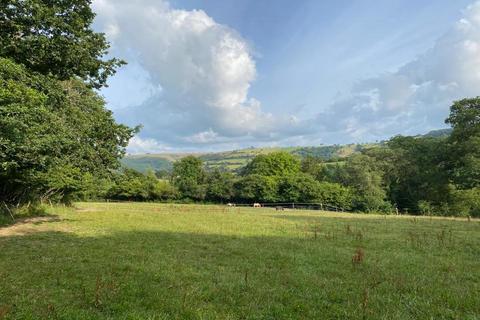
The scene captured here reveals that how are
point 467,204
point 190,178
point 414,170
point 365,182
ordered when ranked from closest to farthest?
point 467,204, point 414,170, point 365,182, point 190,178

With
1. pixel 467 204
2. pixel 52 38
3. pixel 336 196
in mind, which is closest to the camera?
pixel 52 38

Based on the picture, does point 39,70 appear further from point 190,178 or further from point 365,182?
point 190,178

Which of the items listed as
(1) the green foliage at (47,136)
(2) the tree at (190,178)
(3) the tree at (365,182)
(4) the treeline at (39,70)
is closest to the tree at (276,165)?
(2) the tree at (190,178)

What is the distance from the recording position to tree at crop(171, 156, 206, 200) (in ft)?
339

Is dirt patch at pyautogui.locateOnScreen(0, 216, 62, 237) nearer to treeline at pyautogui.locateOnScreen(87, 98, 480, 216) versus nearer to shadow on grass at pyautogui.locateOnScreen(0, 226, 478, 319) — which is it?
shadow on grass at pyautogui.locateOnScreen(0, 226, 478, 319)

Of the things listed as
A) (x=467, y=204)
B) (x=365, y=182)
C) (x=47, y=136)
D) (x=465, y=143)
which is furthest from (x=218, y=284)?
(x=365, y=182)

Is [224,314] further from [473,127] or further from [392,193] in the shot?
[392,193]

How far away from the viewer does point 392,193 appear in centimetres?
8331

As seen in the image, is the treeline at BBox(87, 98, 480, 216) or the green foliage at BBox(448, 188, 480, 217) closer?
the green foliage at BBox(448, 188, 480, 217)

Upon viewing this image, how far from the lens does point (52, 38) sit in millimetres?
Result: 18281

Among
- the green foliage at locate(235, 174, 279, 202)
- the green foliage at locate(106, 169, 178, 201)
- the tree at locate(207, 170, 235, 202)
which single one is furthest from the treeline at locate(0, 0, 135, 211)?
the green foliage at locate(106, 169, 178, 201)

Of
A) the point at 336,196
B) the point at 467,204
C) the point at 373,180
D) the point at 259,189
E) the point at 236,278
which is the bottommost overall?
the point at 467,204

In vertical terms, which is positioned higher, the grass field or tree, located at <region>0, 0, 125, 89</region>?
tree, located at <region>0, 0, 125, 89</region>

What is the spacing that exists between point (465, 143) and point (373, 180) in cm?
2237
